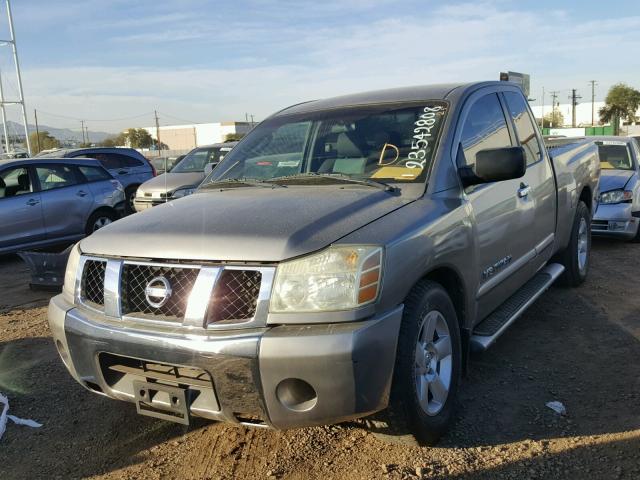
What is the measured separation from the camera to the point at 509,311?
13.1 ft

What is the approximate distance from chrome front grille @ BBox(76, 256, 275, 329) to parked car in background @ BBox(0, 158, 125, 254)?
656cm

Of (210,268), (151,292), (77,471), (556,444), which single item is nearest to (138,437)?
(77,471)

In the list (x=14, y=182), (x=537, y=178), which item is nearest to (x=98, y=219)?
(x=14, y=182)

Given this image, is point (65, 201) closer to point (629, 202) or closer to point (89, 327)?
point (89, 327)

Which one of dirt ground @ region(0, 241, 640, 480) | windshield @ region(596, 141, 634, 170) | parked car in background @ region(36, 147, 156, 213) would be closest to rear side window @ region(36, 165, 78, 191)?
parked car in background @ region(36, 147, 156, 213)

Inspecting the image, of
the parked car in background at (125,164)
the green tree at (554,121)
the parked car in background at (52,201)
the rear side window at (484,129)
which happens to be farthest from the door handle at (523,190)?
the green tree at (554,121)

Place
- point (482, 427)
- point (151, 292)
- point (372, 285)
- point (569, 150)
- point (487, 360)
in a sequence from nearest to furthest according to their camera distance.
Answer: point (372, 285) → point (151, 292) → point (482, 427) → point (487, 360) → point (569, 150)

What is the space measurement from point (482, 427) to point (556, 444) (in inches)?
15.0

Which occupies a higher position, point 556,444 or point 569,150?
point 569,150

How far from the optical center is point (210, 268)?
2.55m

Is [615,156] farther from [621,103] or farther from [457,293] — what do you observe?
[621,103]

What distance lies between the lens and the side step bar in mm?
3479

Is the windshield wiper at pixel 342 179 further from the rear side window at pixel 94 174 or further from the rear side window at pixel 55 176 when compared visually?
the rear side window at pixel 94 174

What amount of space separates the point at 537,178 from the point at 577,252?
159 centimetres
